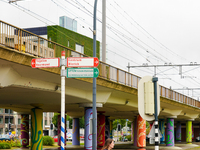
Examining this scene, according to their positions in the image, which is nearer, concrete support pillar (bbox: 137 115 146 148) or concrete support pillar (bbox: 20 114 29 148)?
concrete support pillar (bbox: 137 115 146 148)

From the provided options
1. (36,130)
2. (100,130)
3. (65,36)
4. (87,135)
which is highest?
(65,36)

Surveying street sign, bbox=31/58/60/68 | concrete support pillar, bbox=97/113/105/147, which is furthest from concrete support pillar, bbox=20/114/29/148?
street sign, bbox=31/58/60/68

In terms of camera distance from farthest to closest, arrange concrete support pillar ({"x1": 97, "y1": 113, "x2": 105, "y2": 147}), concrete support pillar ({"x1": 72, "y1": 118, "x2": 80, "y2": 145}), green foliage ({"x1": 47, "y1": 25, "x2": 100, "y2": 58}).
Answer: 1. green foliage ({"x1": 47, "y1": 25, "x2": 100, "y2": 58})
2. concrete support pillar ({"x1": 72, "y1": 118, "x2": 80, "y2": 145})
3. concrete support pillar ({"x1": 97, "y1": 113, "x2": 105, "y2": 147})

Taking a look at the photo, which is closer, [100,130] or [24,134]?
[24,134]

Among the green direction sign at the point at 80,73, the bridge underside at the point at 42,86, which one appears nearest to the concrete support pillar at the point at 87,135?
the bridge underside at the point at 42,86

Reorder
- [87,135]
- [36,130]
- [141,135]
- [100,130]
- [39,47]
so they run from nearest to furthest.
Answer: [39,47]
[87,135]
[36,130]
[141,135]
[100,130]

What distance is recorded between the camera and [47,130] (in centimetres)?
10525

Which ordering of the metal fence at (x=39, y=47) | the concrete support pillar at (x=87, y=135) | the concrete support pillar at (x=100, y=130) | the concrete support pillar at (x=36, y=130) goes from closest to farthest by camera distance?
the metal fence at (x=39, y=47) → the concrete support pillar at (x=87, y=135) → the concrete support pillar at (x=36, y=130) → the concrete support pillar at (x=100, y=130)

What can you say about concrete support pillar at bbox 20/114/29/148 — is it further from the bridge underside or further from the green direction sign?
the green direction sign

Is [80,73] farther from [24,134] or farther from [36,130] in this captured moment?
[24,134]

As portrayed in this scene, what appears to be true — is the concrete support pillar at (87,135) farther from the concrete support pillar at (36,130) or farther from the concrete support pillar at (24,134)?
the concrete support pillar at (24,134)

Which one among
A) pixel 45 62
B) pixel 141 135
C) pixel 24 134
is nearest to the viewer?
pixel 45 62

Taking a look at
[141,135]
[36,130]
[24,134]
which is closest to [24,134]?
[24,134]

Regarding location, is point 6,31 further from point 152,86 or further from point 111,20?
point 111,20
